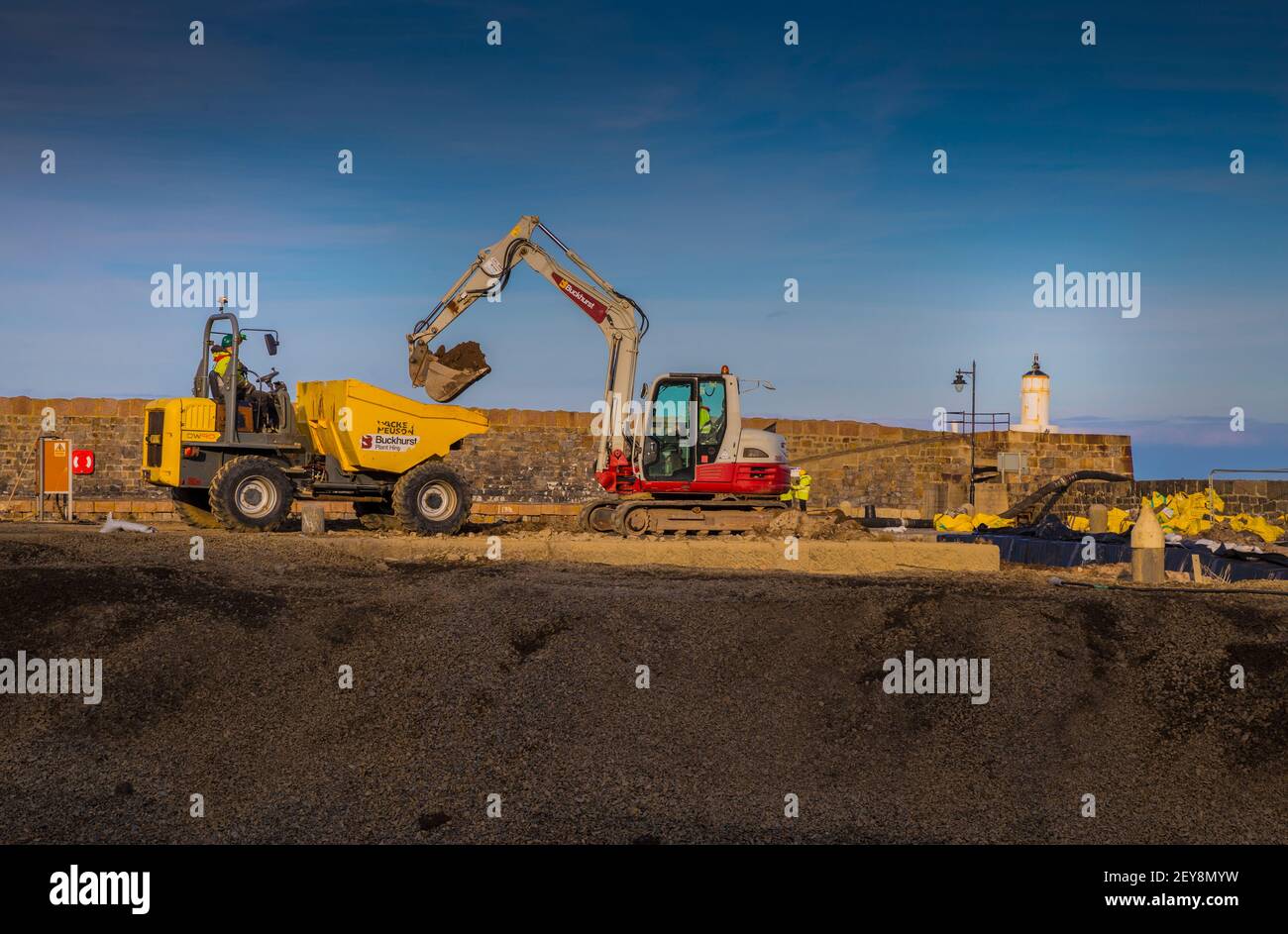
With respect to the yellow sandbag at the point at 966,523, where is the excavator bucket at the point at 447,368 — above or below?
above

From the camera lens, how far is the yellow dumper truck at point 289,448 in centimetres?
1617

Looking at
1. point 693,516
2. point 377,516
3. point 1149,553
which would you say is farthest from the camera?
point 377,516

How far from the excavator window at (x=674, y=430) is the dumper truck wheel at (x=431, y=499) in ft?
8.81

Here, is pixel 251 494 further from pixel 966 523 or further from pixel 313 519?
pixel 966 523

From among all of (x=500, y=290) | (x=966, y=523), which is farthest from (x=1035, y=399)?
(x=500, y=290)

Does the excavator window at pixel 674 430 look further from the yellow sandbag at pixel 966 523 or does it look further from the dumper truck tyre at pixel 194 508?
the yellow sandbag at pixel 966 523

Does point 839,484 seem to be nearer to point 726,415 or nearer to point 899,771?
point 726,415

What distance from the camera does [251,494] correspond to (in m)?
16.2

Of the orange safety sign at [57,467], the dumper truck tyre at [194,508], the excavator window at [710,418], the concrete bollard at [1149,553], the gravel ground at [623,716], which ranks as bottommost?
the gravel ground at [623,716]

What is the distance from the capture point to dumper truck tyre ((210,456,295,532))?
1586 centimetres

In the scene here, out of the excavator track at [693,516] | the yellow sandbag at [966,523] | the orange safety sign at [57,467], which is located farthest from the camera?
the yellow sandbag at [966,523]

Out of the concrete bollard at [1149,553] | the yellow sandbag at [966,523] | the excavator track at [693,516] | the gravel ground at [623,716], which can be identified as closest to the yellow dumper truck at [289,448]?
the excavator track at [693,516]

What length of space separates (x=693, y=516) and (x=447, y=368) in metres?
4.06

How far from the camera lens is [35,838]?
7.44 m
